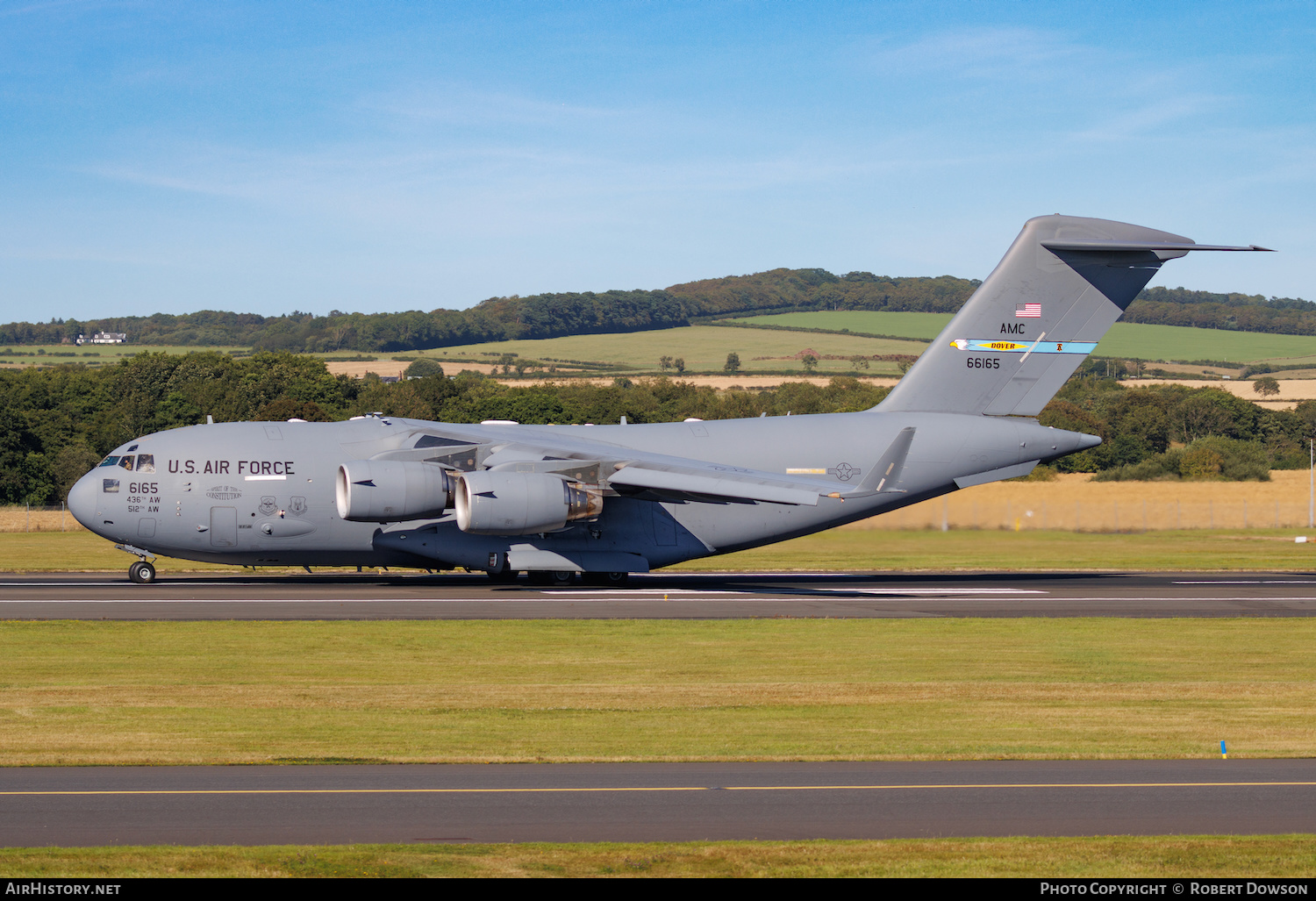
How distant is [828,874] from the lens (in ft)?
24.4

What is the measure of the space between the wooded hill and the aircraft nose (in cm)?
10356

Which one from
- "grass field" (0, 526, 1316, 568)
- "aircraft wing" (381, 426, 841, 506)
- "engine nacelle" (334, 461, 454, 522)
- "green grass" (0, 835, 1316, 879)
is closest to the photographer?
"green grass" (0, 835, 1316, 879)

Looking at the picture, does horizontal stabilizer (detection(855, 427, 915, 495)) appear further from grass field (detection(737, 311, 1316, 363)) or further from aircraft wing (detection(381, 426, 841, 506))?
grass field (detection(737, 311, 1316, 363))

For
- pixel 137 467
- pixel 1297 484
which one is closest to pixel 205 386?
pixel 137 467

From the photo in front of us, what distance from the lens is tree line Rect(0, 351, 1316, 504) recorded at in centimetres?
6116

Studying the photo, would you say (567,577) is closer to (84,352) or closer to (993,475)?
(993,475)

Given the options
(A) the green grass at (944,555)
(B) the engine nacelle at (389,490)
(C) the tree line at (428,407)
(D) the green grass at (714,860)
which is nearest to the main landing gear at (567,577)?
(B) the engine nacelle at (389,490)

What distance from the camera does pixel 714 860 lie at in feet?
25.3

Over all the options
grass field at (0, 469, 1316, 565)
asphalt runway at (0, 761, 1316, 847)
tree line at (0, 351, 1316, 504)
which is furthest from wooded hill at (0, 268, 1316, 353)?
asphalt runway at (0, 761, 1316, 847)

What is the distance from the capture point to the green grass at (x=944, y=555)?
3412cm

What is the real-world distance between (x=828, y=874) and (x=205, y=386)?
75.7 metres

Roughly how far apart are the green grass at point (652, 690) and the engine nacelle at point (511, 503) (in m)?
4.50

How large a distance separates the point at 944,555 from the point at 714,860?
27.8m

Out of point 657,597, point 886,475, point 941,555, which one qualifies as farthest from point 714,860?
point 941,555
